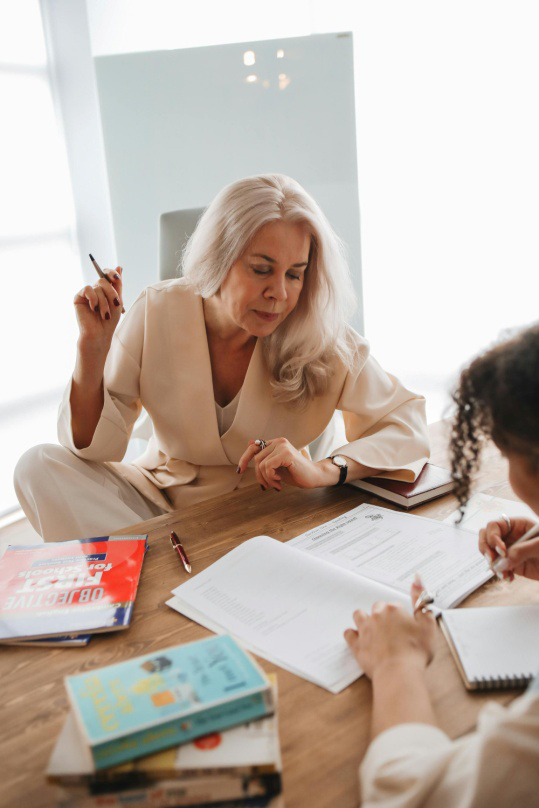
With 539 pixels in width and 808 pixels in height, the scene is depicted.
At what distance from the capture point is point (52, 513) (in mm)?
1617

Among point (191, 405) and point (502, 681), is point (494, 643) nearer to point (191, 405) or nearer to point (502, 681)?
point (502, 681)

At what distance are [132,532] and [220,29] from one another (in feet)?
10.4

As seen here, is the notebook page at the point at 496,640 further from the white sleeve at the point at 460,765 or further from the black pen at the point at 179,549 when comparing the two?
the black pen at the point at 179,549

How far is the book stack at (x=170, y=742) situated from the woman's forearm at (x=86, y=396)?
1.01 metres

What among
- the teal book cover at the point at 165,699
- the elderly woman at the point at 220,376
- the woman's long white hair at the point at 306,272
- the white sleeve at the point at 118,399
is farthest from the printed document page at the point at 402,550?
the white sleeve at the point at 118,399

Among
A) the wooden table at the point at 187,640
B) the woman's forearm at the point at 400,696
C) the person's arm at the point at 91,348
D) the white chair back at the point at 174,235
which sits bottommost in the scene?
→ the wooden table at the point at 187,640

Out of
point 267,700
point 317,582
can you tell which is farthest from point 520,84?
point 267,700

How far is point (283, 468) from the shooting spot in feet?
4.86

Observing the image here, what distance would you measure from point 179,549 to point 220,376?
705 millimetres

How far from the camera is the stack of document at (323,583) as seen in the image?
0.96m

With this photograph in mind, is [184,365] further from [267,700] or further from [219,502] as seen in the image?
[267,700]

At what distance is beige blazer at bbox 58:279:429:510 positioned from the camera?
1.75m

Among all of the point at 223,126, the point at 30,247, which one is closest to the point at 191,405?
the point at 223,126

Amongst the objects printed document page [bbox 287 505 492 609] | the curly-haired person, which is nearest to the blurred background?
printed document page [bbox 287 505 492 609]
